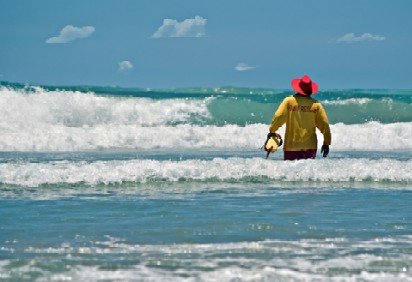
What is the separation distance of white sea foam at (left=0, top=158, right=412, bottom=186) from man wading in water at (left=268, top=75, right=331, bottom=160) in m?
0.22

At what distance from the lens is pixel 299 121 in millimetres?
10945

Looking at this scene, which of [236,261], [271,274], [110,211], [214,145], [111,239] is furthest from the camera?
[214,145]

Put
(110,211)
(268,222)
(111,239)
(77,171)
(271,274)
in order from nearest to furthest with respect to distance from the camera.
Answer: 1. (271,274)
2. (111,239)
3. (268,222)
4. (110,211)
5. (77,171)

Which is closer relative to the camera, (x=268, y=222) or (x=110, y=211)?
(x=268, y=222)

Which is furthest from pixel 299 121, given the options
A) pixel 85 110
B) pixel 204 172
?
pixel 85 110

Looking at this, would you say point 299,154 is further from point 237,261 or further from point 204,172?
point 237,261

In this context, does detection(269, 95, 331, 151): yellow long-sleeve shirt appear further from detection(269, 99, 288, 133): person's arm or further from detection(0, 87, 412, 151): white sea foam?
detection(0, 87, 412, 151): white sea foam

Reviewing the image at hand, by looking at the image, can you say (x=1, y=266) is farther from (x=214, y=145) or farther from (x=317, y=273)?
(x=214, y=145)

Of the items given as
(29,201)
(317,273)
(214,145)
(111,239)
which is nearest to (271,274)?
(317,273)

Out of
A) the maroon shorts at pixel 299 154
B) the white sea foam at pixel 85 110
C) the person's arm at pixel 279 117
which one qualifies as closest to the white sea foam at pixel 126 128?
the white sea foam at pixel 85 110

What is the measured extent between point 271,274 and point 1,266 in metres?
1.87

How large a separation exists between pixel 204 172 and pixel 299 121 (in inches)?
56.9

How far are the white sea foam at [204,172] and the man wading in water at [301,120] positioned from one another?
221mm

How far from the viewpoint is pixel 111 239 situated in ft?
A: 22.2
